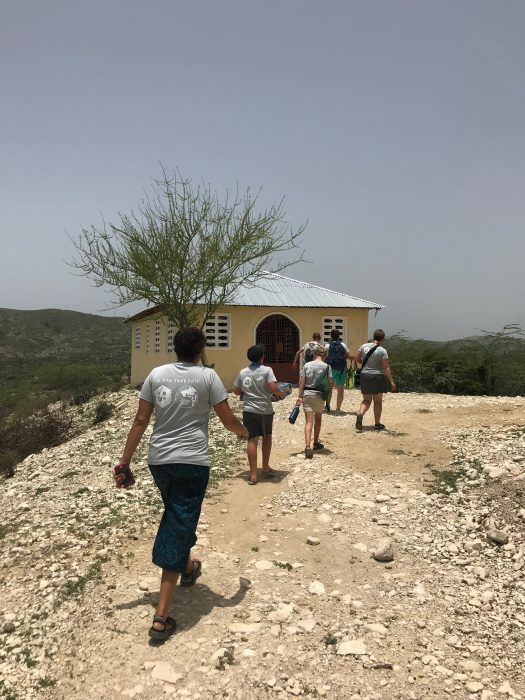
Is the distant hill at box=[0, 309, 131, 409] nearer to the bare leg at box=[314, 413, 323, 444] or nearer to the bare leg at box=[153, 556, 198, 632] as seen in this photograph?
the bare leg at box=[314, 413, 323, 444]

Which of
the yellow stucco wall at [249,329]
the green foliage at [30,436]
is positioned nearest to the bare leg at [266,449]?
the green foliage at [30,436]

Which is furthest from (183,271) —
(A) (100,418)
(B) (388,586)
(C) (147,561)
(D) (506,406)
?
(B) (388,586)

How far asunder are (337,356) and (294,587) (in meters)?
7.99

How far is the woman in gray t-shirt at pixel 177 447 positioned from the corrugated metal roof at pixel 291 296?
14311 mm

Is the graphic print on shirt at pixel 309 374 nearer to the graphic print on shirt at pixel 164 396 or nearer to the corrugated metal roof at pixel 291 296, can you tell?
the graphic print on shirt at pixel 164 396

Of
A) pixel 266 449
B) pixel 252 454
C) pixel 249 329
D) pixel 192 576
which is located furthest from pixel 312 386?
pixel 249 329

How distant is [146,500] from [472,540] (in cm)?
374

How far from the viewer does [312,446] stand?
8.83 meters

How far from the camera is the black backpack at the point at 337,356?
39.5ft

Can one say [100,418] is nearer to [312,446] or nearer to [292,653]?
[312,446]

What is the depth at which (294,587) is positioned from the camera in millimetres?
4445

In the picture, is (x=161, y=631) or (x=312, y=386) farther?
(x=312, y=386)

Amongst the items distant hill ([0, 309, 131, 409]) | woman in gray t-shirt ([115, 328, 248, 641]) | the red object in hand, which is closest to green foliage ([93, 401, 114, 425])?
distant hill ([0, 309, 131, 409])

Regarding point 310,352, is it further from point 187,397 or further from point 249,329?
point 249,329
